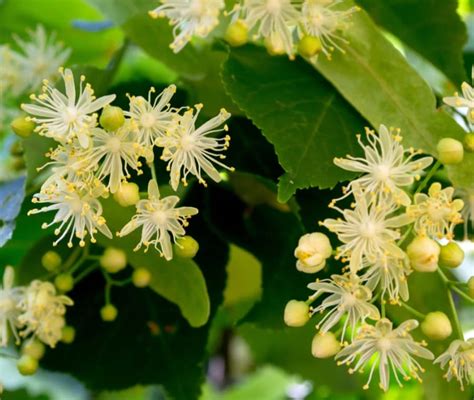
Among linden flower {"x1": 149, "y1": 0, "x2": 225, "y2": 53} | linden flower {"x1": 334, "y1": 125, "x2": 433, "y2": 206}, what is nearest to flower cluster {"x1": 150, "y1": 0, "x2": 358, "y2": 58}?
linden flower {"x1": 149, "y1": 0, "x2": 225, "y2": 53}

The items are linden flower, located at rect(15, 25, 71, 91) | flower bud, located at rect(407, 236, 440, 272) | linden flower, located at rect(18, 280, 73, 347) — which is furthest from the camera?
linden flower, located at rect(15, 25, 71, 91)

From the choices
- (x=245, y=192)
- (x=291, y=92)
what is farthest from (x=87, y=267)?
(x=291, y=92)

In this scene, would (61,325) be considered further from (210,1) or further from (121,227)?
(210,1)

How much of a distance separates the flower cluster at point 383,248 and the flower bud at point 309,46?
0.08 meters

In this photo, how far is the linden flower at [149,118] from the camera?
23.6 inches

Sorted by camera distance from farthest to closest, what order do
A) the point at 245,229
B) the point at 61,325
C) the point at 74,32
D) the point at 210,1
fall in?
1. the point at 74,32
2. the point at 245,229
3. the point at 61,325
4. the point at 210,1

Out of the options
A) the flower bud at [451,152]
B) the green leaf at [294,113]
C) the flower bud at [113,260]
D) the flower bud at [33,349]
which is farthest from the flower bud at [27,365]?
the flower bud at [451,152]

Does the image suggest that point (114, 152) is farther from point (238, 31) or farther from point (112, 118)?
point (238, 31)

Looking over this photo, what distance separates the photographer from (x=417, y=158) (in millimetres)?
663

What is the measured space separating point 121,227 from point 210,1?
0.20 metres

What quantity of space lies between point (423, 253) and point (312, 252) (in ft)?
0.27

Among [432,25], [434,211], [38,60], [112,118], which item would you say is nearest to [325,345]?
[434,211]

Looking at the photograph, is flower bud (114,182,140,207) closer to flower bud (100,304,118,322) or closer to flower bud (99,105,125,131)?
flower bud (99,105,125,131)

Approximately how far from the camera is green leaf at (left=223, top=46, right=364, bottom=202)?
61 cm
